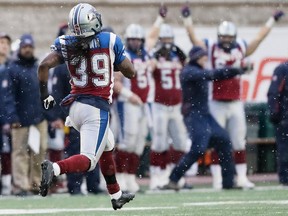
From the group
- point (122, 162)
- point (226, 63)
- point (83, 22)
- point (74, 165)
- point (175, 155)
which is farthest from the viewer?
point (175, 155)

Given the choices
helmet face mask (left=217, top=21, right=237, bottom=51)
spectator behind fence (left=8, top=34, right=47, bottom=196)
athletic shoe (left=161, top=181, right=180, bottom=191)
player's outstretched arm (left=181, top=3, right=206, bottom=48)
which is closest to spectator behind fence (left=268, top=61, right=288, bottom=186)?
helmet face mask (left=217, top=21, right=237, bottom=51)

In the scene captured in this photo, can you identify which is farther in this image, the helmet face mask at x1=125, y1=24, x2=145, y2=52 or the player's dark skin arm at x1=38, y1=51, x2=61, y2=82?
→ the helmet face mask at x1=125, y1=24, x2=145, y2=52

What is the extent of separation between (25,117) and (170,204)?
305cm

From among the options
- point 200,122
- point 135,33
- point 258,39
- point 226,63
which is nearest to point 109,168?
point 200,122

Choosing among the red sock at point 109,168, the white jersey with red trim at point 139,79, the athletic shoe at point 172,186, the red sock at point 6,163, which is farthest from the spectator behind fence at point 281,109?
the red sock at point 109,168

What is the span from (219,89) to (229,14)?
7.27 metres

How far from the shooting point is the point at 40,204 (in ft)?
43.7

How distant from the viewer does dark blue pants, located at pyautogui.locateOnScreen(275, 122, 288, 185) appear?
1566 centimetres

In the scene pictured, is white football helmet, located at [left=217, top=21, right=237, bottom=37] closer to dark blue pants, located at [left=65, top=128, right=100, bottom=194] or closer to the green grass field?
the green grass field

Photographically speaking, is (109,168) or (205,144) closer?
(109,168)

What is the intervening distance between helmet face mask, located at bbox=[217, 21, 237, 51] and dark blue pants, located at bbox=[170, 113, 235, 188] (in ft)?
2.81

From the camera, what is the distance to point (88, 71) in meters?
11.1

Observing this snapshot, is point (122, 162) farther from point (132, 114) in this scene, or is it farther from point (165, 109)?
point (165, 109)

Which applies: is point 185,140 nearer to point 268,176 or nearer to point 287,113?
point 287,113
